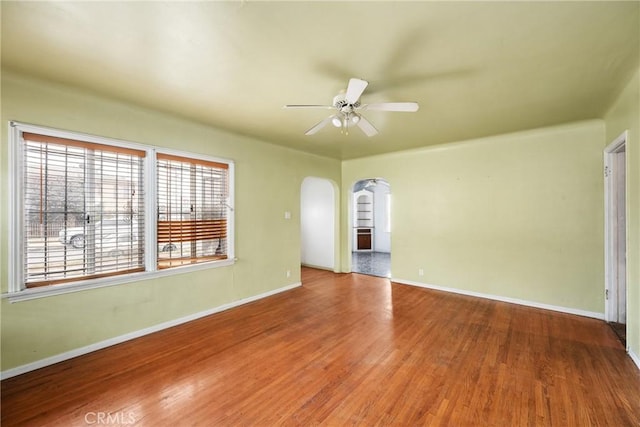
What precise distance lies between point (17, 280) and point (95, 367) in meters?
1.00

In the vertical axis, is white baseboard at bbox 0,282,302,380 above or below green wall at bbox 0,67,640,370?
below

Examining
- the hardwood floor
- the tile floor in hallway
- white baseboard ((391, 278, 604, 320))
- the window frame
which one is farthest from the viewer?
the tile floor in hallway

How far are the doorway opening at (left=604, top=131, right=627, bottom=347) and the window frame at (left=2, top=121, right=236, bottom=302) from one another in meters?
4.96

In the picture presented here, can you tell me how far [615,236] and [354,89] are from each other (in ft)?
12.3

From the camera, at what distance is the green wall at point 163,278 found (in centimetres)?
225

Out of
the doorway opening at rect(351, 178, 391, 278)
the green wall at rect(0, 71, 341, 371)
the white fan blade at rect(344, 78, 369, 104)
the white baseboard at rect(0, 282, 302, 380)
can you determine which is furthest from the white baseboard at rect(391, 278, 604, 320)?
the doorway opening at rect(351, 178, 391, 278)

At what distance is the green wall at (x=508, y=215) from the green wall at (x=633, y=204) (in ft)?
3.51

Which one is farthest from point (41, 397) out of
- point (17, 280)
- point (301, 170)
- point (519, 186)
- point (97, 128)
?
point (519, 186)

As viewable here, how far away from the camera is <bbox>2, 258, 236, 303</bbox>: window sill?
89.0 inches

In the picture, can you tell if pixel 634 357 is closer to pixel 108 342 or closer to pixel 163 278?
pixel 163 278

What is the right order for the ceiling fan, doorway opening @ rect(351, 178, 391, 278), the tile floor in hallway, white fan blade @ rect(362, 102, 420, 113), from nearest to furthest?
the ceiling fan < white fan blade @ rect(362, 102, 420, 113) < the tile floor in hallway < doorway opening @ rect(351, 178, 391, 278)

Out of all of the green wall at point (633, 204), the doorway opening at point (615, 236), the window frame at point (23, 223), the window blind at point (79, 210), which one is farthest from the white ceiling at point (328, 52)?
the doorway opening at point (615, 236)

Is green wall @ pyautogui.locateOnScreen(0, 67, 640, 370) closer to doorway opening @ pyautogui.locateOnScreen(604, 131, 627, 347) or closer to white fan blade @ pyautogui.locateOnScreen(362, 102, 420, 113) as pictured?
doorway opening @ pyautogui.locateOnScreen(604, 131, 627, 347)

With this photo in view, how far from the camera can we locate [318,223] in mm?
6445
